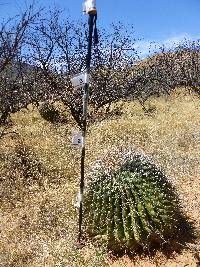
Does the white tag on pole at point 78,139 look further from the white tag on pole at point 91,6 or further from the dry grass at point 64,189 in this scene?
the white tag on pole at point 91,6

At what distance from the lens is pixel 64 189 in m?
6.91

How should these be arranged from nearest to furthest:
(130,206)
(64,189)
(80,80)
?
(130,206), (80,80), (64,189)

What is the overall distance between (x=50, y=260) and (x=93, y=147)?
458cm

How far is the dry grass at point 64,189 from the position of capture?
4.86m

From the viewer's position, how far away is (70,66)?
1500cm

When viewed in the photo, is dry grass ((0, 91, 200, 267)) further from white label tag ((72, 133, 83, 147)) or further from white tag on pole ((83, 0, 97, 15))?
white tag on pole ((83, 0, 97, 15))

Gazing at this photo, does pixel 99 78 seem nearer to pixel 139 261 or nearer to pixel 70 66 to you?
pixel 70 66

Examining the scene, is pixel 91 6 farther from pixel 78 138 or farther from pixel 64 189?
pixel 64 189

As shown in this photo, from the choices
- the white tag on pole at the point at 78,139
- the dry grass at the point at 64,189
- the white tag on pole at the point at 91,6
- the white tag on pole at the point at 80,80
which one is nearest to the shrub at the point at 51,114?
the dry grass at the point at 64,189

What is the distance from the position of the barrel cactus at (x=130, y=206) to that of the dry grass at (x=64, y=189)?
0.19 metres

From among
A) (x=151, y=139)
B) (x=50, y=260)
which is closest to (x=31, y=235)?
(x=50, y=260)

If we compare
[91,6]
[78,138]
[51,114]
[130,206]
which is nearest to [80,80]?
[78,138]

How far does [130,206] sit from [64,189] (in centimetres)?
229

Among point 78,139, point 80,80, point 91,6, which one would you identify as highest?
point 91,6
